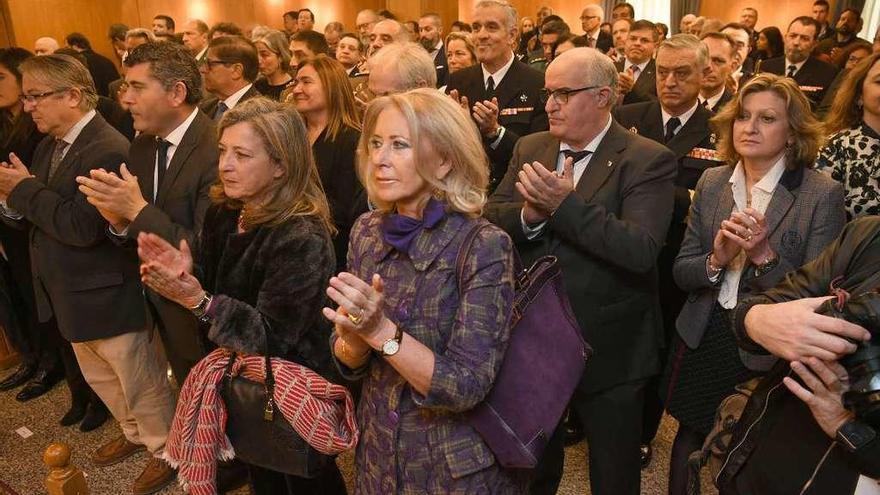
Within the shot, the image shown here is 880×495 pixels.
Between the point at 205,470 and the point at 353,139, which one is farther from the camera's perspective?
Result: the point at 353,139

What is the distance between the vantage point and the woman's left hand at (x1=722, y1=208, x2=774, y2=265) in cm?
183

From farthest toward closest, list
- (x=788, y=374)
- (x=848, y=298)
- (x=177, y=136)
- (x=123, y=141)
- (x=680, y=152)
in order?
(x=680, y=152)
(x=123, y=141)
(x=177, y=136)
(x=788, y=374)
(x=848, y=298)

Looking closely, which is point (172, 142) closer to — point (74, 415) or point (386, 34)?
point (74, 415)

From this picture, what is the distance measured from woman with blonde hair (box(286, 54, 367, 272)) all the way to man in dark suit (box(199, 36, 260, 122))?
2.70 ft

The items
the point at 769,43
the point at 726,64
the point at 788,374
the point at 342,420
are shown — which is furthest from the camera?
the point at 769,43

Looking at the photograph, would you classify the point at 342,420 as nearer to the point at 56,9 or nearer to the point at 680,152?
the point at 680,152

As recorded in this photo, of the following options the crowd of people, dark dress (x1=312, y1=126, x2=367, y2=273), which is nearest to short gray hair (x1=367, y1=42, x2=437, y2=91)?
the crowd of people

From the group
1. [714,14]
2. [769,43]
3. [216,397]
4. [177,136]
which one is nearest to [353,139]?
[177,136]

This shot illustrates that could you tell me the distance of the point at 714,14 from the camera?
12.3 m

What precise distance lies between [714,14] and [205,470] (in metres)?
13.4

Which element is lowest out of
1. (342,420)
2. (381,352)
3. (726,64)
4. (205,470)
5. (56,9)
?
(205,470)

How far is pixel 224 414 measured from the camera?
192 centimetres

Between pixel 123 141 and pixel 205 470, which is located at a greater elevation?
pixel 123 141

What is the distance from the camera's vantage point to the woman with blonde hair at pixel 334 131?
2754 mm
